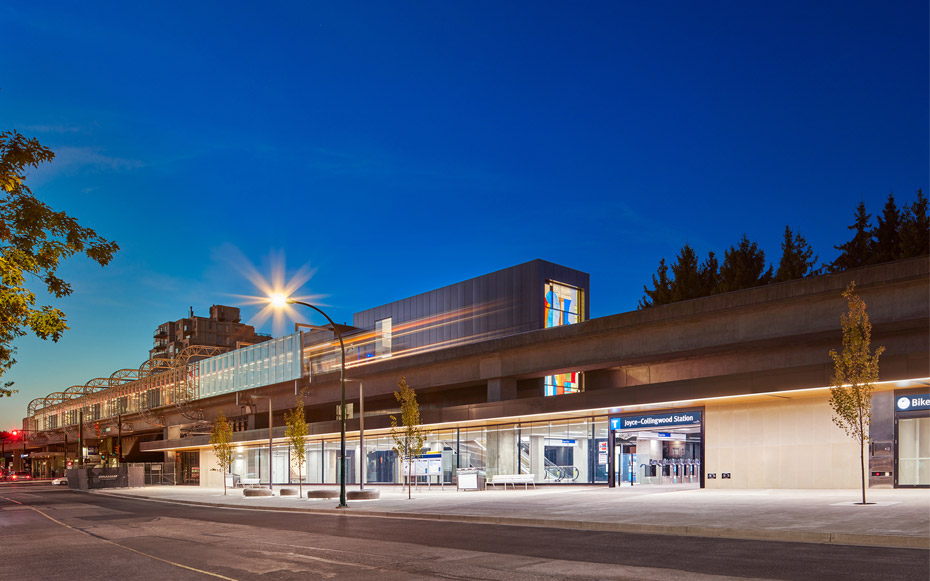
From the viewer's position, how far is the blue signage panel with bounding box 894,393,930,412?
1027 inches

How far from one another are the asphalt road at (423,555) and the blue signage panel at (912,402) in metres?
15.4

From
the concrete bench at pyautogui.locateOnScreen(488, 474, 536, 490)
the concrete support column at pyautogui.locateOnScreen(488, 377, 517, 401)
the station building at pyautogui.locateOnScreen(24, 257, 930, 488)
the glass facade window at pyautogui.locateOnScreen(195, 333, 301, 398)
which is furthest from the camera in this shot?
the glass facade window at pyautogui.locateOnScreen(195, 333, 301, 398)

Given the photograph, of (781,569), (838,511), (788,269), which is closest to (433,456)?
(838,511)

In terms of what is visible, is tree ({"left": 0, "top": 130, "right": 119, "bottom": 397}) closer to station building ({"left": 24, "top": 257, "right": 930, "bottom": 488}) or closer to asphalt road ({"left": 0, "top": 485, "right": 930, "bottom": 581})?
asphalt road ({"left": 0, "top": 485, "right": 930, "bottom": 581})

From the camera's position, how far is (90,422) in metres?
114

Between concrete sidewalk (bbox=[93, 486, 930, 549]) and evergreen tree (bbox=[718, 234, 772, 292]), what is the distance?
31.4 metres

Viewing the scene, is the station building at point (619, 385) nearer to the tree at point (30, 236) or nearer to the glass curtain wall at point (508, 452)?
the glass curtain wall at point (508, 452)

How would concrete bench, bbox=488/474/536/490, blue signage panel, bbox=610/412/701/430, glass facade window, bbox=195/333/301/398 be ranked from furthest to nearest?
glass facade window, bbox=195/333/301/398 < concrete bench, bbox=488/474/536/490 < blue signage panel, bbox=610/412/701/430

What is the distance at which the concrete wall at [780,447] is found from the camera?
90.4ft

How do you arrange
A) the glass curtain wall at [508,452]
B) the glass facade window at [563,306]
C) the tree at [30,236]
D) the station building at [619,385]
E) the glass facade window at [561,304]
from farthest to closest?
the glass facade window at [561,304] < the glass facade window at [563,306] < the glass curtain wall at [508,452] < the station building at [619,385] < the tree at [30,236]

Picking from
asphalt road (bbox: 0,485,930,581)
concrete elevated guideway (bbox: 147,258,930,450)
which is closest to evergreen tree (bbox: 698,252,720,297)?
concrete elevated guideway (bbox: 147,258,930,450)

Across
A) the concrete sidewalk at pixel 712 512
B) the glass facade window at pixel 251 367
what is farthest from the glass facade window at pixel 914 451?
the glass facade window at pixel 251 367

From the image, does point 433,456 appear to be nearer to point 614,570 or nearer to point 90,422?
point 614,570

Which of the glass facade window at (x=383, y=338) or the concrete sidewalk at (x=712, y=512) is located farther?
the glass facade window at (x=383, y=338)
